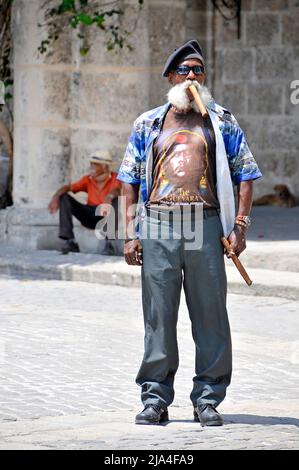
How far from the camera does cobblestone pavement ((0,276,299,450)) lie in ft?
21.8

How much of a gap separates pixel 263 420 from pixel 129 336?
310cm

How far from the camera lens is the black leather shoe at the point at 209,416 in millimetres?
6918

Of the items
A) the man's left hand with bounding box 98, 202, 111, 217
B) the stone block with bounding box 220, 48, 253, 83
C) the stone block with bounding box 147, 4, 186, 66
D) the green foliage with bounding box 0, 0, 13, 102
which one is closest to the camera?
the man's left hand with bounding box 98, 202, 111, 217

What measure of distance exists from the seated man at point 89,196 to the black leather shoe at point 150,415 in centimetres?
768

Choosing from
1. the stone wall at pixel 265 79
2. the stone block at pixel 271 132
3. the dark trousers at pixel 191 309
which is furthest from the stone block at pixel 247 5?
the dark trousers at pixel 191 309

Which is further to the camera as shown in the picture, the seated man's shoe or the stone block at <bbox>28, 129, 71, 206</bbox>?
the stone block at <bbox>28, 129, 71, 206</bbox>

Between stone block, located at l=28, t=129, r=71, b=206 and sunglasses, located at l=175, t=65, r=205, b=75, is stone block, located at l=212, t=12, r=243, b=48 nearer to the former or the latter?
stone block, located at l=28, t=129, r=71, b=206

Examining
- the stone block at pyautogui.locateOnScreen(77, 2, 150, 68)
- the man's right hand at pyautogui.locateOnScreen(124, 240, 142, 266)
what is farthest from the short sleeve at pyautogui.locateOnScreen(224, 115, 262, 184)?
the stone block at pyautogui.locateOnScreen(77, 2, 150, 68)

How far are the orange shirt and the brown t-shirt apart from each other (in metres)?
7.60

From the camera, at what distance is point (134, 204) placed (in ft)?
23.6

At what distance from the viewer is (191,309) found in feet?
23.2

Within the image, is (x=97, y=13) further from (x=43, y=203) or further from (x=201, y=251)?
(x=201, y=251)

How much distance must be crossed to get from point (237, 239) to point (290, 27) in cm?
1112

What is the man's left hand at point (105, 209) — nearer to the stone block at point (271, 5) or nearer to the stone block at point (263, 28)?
the stone block at point (263, 28)
